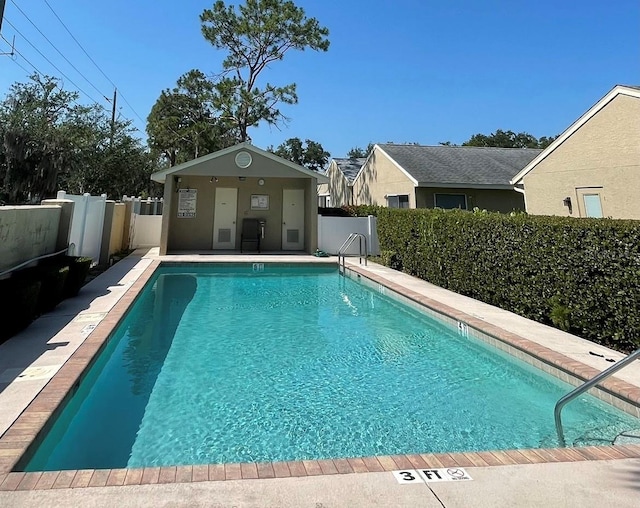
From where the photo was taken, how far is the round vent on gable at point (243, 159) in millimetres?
13648

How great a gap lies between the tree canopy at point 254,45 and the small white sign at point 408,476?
24699mm

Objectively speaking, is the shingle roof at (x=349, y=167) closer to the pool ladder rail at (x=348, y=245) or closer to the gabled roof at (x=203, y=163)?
the pool ladder rail at (x=348, y=245)

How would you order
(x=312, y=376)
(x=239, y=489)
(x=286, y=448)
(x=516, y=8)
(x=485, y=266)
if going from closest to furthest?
(x=239, y=489) < (x=286, y=448) < (x=312, y=376) < (x=485, y=266) < (x=516, y=8)

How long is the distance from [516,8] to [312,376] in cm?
1193

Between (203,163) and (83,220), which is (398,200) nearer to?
Answer: (203,163)

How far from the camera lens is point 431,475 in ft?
7.65

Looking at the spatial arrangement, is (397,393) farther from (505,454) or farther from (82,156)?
(82,156)

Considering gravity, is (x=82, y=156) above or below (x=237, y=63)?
below

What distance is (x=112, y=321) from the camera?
18.1 ft

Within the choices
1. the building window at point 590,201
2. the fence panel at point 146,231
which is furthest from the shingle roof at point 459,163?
the fence panel at point 146,231

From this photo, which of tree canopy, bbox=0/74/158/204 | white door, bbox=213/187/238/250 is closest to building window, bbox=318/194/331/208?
tree canopy, bbox=0/74/158/204

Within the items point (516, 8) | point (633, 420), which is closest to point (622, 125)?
point (516, 8)

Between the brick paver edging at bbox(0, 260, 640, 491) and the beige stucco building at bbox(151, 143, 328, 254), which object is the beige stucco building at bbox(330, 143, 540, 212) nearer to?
the beige stucco building at bbox(151, 143, 328, 254)

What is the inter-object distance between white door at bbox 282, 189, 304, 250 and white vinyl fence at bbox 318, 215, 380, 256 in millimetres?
916
